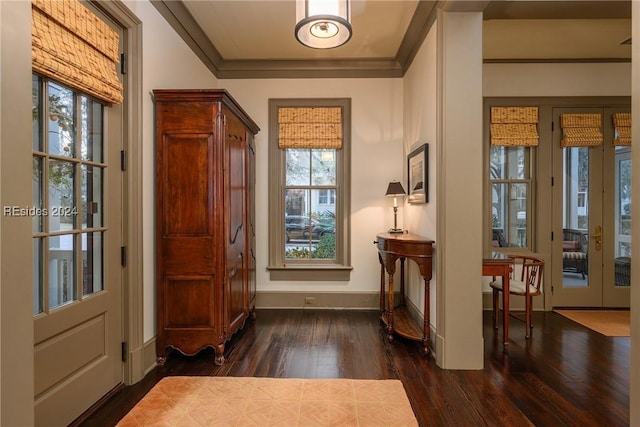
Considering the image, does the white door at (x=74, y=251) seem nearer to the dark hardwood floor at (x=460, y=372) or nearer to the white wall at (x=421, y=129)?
the dark hardwood floor at (x=460, y=372)

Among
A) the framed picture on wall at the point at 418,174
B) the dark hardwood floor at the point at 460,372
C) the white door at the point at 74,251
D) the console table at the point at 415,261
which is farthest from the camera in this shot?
the framed picture on wall at the point at 418,174

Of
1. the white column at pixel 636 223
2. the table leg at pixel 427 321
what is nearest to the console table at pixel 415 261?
the table leg at pixel 427 321

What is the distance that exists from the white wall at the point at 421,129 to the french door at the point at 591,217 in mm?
2028

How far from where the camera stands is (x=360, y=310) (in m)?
4.11

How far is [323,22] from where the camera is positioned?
201 centimetres

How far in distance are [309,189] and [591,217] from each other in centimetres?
372

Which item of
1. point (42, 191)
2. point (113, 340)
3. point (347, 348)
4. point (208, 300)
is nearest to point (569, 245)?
point (347, 348)

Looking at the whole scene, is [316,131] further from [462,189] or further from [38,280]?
[38,280]

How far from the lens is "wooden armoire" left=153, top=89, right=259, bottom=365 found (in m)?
2.63

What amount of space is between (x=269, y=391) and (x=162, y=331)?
1.07 m

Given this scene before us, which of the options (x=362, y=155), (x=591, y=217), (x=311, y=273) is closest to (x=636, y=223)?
(x=362, y=155)

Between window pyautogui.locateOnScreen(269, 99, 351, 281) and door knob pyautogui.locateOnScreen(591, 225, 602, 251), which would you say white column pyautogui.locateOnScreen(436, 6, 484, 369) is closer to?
window pyautogui.locateOnScreen(269, 99, 351, 281)

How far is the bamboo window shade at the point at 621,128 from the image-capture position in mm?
4133

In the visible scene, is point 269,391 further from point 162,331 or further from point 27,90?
point 27,90
